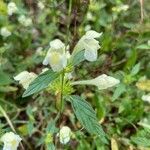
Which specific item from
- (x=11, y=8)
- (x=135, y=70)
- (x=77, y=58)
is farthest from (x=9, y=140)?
(x=11, y=8)

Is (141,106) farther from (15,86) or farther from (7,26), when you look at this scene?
(7,26)

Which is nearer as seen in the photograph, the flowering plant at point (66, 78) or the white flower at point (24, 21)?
the flowering plant at point (66, 78)

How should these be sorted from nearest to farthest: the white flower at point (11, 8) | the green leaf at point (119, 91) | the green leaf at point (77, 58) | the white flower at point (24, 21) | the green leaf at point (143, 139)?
the green leaf at point (77, 58) → the green leaf at point (143, 139) → the green leaf at point (119, 91) → the white flower at point (11, 8) → the white flower at point (24, 21)

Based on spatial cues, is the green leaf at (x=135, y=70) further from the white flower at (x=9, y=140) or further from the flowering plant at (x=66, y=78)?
the white flower at (x=9, y=140)

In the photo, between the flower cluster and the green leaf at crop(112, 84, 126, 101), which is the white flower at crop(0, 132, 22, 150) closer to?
the flower cluster

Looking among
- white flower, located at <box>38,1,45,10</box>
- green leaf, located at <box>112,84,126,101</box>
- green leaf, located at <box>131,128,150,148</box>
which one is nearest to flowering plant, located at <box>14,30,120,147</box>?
green leaf, located at <box>131,128,150,148</box>

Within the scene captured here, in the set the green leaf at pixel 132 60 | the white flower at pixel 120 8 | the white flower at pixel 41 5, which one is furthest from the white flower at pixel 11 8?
the green leaf at pixel 132 60

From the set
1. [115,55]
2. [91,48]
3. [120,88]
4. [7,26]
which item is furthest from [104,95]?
[91,48]

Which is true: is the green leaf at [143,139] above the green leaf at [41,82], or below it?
below
